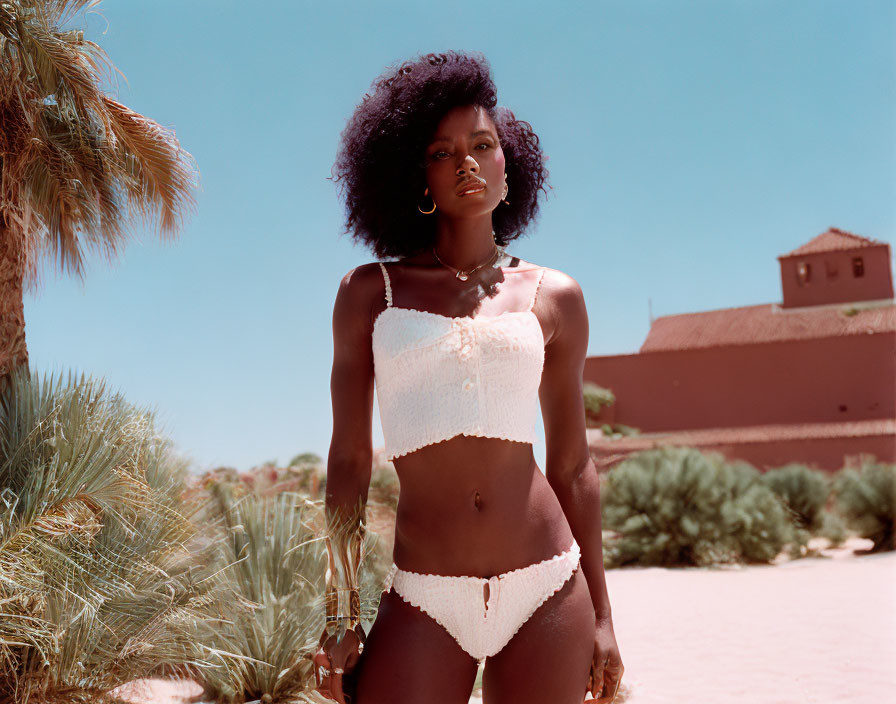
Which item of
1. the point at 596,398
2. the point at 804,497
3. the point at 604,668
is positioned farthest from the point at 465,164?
the point at 596,398

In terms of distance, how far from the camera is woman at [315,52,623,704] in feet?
6.73

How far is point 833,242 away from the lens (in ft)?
98.7

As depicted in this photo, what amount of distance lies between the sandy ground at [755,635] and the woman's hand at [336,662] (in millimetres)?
3174

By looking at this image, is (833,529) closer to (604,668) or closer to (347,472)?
(604,668)

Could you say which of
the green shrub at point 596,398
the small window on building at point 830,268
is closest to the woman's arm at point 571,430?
the green shrub at point 596,398

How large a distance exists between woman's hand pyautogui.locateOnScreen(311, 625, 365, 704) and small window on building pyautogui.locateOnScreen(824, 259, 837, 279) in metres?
31.0

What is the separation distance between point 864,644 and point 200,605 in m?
7.17

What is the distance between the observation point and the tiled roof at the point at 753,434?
2420 cm

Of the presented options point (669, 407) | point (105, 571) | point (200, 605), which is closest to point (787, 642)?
point (200, 605)

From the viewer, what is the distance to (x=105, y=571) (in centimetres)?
427

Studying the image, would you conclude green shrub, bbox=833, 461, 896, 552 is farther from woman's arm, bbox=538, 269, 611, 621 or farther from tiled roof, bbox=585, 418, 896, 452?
woman's arm, bbox=538, 269, 611, 621

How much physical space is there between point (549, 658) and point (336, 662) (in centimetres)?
52

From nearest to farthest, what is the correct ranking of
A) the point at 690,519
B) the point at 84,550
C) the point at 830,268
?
the point at 84,550, the point at 690,519, the point at 830,268

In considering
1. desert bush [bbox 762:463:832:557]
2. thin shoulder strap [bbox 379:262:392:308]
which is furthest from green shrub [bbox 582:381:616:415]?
thin shoulder strap [bbox 379:262:392:308]
